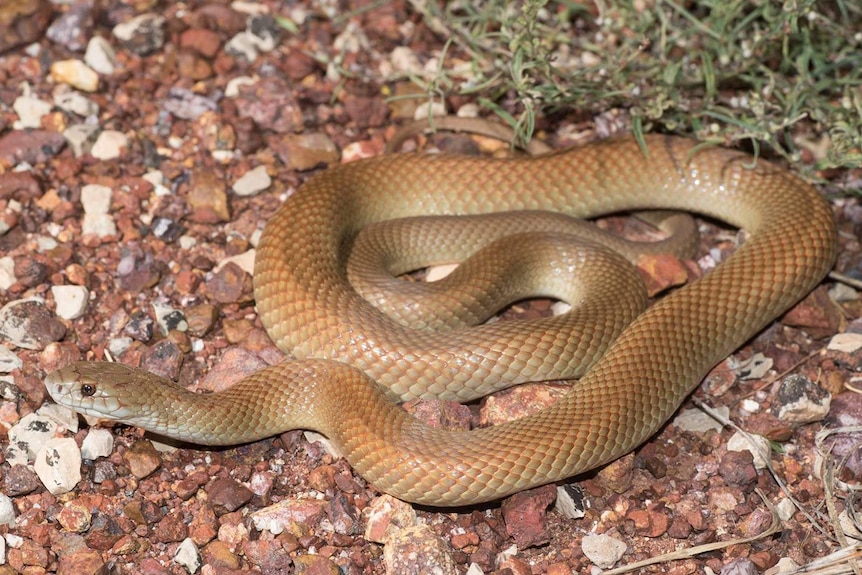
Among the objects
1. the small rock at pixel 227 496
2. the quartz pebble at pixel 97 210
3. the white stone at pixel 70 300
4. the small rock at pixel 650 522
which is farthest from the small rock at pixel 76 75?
the small rock at pixel 650 522

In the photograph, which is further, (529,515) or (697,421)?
(697,421)

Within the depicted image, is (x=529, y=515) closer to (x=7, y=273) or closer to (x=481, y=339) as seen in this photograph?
(x=481, y=339)

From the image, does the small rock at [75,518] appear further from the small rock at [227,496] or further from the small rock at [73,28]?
the small rock at [73,28]

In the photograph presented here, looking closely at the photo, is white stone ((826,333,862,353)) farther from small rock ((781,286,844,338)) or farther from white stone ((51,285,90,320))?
white stone ((51,285,90,320))

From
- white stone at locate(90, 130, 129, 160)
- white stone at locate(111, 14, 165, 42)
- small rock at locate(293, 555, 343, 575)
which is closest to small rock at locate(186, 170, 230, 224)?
white stone at locate(90, 130, 129, 160)

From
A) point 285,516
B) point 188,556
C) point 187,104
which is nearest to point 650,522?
point 285,516

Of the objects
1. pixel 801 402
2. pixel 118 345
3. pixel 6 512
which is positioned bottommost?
pixel 6 512

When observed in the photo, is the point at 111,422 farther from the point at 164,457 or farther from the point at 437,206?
the point at 437,206
